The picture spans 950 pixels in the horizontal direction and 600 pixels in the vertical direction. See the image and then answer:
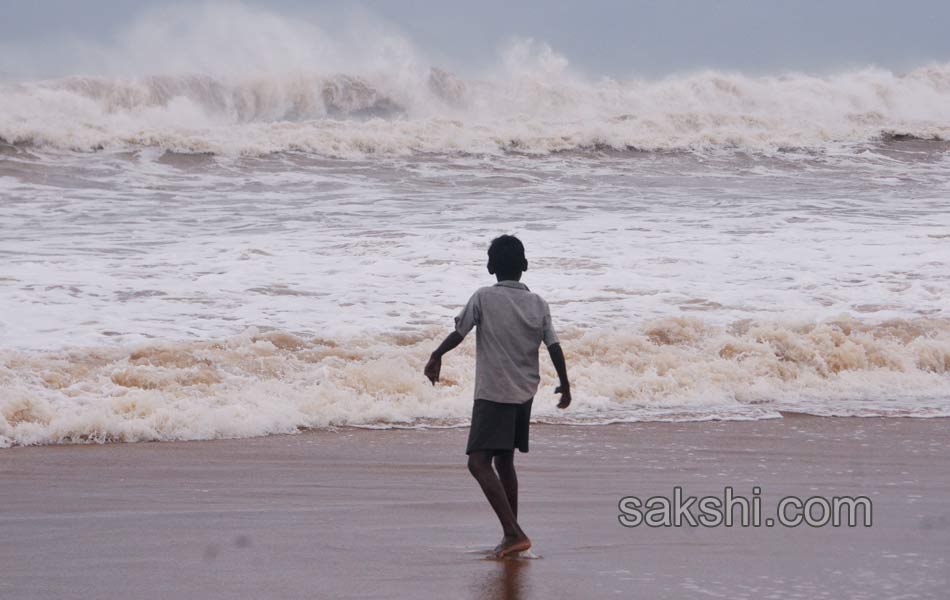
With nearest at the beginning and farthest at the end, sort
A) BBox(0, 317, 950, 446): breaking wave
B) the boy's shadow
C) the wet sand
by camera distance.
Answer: the boy's shadow → the wet sand → BBox(0, 317, 950, 446): breaking wave

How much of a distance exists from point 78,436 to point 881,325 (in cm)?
719

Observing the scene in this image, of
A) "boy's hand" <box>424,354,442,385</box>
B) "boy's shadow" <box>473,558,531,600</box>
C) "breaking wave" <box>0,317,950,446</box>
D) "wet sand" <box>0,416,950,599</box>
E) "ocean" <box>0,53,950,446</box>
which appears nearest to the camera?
A: "boy's shadow" <box>473,558,531,600</box>

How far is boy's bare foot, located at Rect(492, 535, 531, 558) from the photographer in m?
4.33

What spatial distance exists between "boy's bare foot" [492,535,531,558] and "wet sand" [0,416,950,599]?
56 millimetres

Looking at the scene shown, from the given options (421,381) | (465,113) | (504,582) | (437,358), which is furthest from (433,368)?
(465,113)

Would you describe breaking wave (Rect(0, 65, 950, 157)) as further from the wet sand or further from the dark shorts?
the dark shorts

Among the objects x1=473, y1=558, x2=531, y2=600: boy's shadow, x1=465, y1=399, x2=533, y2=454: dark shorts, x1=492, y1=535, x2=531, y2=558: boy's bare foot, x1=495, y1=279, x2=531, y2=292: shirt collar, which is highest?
x1=495, y1=279, x2=531, y2=292: shirt collar

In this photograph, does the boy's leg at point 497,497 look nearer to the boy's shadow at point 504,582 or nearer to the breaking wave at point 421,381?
the boy's shadow at point 504,582

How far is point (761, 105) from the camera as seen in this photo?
34.8 metres

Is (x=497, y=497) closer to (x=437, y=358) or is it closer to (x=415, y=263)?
(x=437, y=358)

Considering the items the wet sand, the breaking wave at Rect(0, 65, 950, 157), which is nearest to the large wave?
the breaking wave at Rect(0, 65, 950, 157)

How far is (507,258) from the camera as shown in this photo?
182 inches

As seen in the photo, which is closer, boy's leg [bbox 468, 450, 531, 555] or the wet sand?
the wet sand

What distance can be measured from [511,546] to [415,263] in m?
9.02
